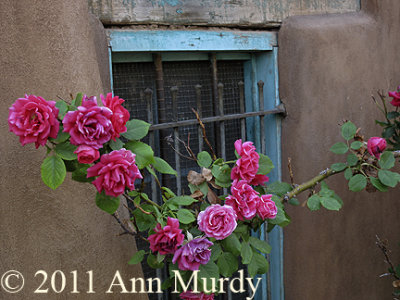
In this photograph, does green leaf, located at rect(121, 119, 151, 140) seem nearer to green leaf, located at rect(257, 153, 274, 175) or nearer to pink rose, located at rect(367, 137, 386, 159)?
green leaf, located at rect(257, 153, 274, 175)

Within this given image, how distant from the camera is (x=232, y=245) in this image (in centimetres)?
177

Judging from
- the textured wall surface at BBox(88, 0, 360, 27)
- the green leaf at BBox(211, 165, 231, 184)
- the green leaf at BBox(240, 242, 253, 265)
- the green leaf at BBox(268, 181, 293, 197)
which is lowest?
the green leaf at BBox(240, 242, 253, 265)

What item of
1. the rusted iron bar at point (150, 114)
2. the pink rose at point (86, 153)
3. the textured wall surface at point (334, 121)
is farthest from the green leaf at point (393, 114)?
the pink rose at point (86, 153)

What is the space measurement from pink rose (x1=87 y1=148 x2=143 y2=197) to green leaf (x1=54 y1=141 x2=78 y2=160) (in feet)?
0.24

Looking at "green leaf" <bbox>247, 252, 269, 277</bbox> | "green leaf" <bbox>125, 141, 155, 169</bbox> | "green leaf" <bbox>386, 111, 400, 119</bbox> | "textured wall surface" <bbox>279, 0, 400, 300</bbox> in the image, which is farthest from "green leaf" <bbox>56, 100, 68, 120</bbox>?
"green leaf" <bbox>386, 111, 400, 119</bbox>

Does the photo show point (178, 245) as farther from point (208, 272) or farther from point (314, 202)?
point (314, 202)

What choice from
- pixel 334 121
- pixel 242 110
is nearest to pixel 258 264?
pixel 242 110

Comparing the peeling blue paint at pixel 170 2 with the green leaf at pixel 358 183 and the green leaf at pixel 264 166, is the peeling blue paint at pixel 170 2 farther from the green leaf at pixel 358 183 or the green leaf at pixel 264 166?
the green leaf at pixel 358 183

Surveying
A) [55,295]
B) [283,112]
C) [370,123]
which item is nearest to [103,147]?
[55,295]

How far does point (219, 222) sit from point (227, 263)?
9.1 inches

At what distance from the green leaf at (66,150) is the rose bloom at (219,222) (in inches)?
19.5

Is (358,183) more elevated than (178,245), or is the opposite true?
(358,183)

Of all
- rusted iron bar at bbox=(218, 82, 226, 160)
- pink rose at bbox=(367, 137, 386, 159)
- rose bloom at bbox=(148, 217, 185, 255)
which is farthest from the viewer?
rusted iron bar at bbox=(218, 82, 226, 160)

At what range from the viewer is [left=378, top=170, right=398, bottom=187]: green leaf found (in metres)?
1.96
